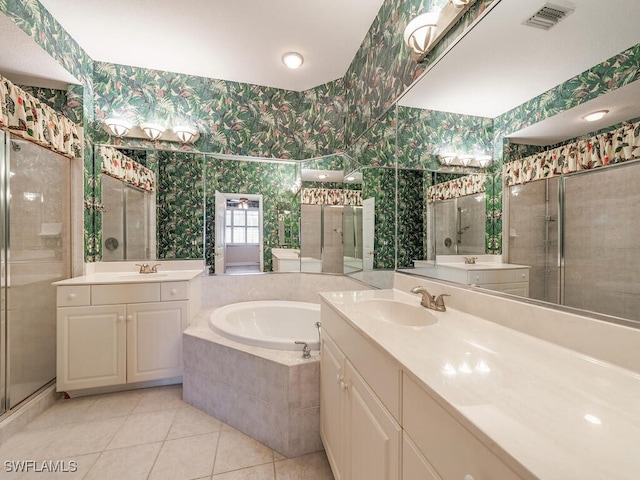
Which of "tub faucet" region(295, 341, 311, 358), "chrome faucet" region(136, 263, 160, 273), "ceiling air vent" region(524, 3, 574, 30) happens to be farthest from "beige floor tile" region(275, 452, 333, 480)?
"ceiling air vent" region(524, 3, 574, 30)

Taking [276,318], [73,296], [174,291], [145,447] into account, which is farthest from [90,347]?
[276,318]

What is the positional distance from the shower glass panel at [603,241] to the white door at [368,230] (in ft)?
4.81

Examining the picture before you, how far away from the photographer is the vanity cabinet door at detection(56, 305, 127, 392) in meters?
2.03

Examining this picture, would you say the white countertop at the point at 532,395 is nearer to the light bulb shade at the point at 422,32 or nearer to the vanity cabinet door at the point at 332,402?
the vanity cabinet door at the point at 332,402

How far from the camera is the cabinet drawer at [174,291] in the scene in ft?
7.30

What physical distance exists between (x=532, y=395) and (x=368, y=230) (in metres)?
1.86

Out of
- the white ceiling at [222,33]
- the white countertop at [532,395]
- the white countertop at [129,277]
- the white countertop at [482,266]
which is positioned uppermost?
the white ceiling at [222,33]

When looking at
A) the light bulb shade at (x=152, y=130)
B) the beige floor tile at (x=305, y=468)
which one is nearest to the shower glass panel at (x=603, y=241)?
the beige floor tile at (x=305, y=468)

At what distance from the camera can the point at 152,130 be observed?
2.64 metres

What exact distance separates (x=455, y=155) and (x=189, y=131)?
244 centimetres

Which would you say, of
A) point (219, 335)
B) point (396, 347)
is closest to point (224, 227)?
point (219, 335)

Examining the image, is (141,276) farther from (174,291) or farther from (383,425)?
(383,425)

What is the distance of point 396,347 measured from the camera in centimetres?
81

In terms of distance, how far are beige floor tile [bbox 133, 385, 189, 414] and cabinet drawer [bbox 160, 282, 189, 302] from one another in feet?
2.42
